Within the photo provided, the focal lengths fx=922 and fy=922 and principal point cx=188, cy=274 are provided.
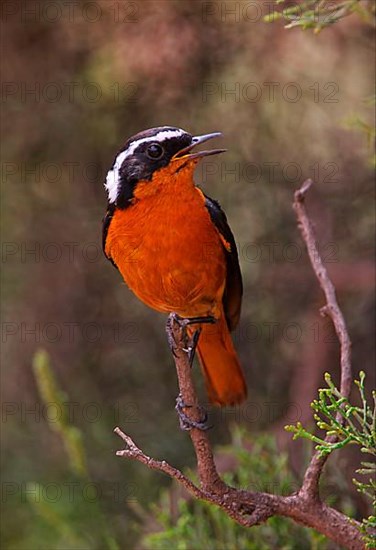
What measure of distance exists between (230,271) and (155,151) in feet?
2.05

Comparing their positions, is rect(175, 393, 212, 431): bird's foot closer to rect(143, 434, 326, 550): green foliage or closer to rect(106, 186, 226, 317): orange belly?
rect(143, 434, 326, 550): green foliage

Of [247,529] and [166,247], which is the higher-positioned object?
[166,247]

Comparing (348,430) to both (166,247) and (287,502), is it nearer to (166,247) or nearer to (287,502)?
(287,502)

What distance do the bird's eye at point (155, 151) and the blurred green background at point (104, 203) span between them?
1.30m

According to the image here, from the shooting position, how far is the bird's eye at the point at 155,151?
3.19m

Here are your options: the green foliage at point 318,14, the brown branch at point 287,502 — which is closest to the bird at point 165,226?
the green foliage at point 318,14

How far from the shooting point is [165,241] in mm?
3262

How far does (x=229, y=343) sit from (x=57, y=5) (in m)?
1.93

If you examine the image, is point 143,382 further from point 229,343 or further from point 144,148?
point 144,148

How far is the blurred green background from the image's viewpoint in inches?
171

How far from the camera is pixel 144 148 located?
3.21m

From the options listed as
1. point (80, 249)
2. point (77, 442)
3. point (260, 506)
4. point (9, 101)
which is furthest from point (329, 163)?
point (260, 506)

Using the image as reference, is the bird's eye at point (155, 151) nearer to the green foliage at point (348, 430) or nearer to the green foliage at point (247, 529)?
the green foliage at point (247, 529)

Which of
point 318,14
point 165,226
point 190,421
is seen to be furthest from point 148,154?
point 190,421
